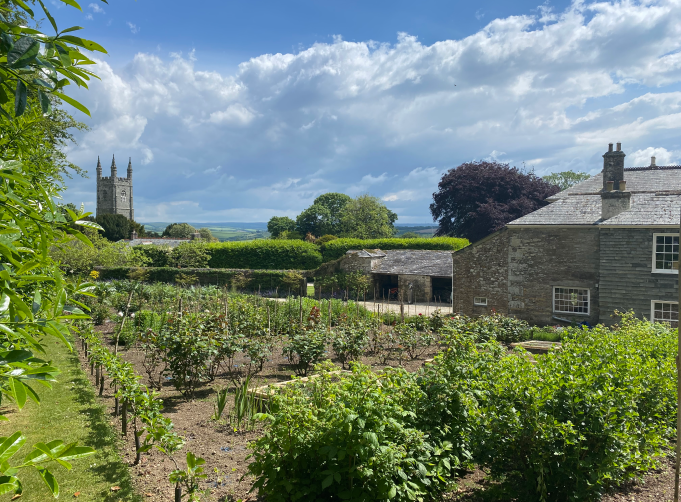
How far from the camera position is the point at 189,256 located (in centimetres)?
3091

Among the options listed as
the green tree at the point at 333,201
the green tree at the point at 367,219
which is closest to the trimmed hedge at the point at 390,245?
the green tree at the point at 367,219

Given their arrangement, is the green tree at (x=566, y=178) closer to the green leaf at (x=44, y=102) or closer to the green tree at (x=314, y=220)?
the green tree at (x=314, y=220)

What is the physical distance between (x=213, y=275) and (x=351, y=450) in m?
26.3

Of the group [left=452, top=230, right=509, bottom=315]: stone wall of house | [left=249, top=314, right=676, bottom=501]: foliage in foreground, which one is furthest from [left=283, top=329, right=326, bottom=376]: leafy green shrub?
[left=452, top=230, right=509, bottom=315]: stone wall of house

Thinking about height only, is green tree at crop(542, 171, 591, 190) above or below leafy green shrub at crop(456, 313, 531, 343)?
above

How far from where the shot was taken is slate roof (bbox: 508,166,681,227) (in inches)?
582

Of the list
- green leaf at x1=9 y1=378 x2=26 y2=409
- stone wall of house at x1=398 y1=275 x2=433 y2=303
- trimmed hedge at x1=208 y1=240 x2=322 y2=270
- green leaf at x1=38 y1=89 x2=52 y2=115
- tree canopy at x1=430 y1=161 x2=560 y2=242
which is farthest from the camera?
tree canopy at x1=430 y1=161 x2=560 y2=242

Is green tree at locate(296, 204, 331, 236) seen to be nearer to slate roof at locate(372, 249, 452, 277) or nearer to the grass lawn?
slate roof at locate(372, 249, 452, 277)

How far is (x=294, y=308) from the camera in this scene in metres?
15.6

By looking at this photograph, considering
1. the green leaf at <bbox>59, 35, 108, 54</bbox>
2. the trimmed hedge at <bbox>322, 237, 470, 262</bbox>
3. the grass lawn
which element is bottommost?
the grass lawn

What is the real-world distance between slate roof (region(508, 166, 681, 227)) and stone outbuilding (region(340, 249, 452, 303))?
7.96 metres

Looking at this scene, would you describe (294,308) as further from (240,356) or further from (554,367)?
(554,367)

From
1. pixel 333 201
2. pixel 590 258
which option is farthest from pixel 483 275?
pixel 333 201

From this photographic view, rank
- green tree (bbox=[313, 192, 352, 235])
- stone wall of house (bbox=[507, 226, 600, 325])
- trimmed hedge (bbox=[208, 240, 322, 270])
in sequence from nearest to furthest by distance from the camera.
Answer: stone wall of house (bbox=[507, 226, 600, 325]), trimmed hedge (bbox=[208, 240, 322, 270]), green tree (bbox=[313, 192, 352, 235])
